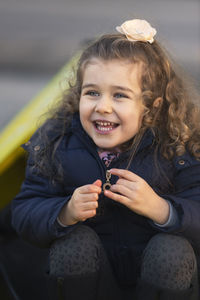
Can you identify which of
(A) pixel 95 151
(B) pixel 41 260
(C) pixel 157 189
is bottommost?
(B) pixel 41 260

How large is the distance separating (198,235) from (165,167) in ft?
0.82

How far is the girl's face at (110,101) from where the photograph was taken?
5.68ft

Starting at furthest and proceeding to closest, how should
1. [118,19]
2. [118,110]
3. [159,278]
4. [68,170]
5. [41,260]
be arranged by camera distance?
[118,19], [41,260], [68,170], [118,110], [159,278]

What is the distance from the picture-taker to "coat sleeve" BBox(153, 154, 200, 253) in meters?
1.68

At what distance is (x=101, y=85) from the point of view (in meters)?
1.74

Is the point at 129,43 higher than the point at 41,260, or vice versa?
the point at 129,43

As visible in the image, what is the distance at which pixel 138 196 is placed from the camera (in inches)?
65.2

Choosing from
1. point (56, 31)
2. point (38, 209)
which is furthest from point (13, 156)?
point (56, 31)

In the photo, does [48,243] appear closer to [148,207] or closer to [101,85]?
[148,207]

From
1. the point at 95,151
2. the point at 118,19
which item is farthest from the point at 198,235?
the point at 118,19

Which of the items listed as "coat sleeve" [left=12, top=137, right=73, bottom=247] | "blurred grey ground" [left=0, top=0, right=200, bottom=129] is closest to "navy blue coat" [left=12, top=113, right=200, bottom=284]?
"coat sleeve" [left=12, top=137, right=73, bottom=247]

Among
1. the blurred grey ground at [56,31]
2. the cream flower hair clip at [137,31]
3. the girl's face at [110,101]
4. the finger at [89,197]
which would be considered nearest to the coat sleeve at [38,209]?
the finger at [89,197]

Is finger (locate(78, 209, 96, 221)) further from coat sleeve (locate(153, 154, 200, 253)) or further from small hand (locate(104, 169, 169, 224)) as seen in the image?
coat sleeve (locate(153, 154, 200, 253))

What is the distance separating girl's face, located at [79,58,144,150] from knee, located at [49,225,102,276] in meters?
0.30
